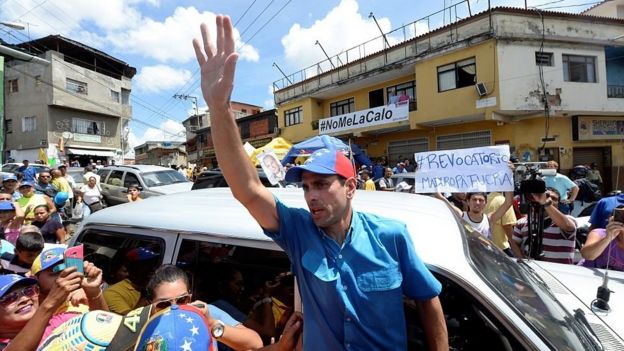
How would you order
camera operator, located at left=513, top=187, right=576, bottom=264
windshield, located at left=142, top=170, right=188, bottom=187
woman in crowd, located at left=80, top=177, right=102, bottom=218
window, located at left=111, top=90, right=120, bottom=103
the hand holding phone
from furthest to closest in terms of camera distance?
1. window, located at left=111, top=90, right=120, bottom=103
2. windshield, located at left=142, top=170, right=188, bottom=187
3. woman in crowd, located at left=80, top=177, right=102, bottom=218
4. camera operator, located at left=513, top=187, right=576, bottom=264
5. the hand holding phone

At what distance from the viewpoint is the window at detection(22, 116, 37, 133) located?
31266 mm

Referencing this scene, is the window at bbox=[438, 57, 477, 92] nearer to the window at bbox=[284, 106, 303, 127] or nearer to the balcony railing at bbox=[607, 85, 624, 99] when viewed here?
the balcony railing at bbox=[607, 85, 624, 99]

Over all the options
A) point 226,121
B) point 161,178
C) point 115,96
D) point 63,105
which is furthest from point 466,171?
point 115,96

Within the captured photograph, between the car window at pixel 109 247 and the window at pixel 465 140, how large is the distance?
56.9ft

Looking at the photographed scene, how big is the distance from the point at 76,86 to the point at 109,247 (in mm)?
36841

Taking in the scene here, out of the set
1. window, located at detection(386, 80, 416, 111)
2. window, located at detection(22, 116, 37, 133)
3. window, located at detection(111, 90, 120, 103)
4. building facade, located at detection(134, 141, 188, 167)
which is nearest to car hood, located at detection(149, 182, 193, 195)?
window, located at detection(386, 80, 416, 111)

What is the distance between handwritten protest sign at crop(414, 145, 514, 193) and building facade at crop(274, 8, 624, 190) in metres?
13.3

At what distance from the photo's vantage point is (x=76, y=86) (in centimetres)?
3266

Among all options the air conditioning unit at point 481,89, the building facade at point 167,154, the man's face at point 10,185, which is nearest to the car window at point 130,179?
the man's face at point 10,185

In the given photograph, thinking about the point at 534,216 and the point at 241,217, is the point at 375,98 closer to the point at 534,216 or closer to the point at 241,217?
the point at 534,216

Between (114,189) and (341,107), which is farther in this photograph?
(341,107)

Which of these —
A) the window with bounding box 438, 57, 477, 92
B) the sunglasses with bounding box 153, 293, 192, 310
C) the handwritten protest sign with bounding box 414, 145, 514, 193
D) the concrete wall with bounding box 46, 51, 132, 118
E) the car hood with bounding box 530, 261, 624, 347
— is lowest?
the car hood with bounding box 530, 261, 624, 347

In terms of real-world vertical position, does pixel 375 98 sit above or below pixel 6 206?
above

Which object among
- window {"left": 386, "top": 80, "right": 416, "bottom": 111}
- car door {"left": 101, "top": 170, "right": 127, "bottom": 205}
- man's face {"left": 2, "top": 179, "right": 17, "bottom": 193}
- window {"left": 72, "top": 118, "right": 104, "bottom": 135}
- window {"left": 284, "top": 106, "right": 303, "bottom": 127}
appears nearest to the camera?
man's face {"left": 2, "top": 179, "right": 17, "bottom": 193}
